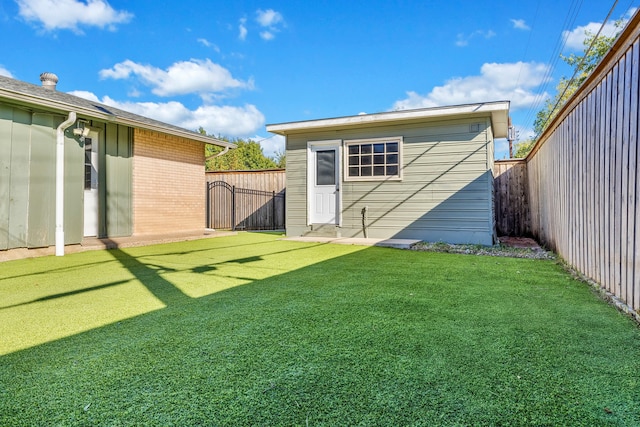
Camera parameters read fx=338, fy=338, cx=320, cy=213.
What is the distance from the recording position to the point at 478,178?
6.58 meters

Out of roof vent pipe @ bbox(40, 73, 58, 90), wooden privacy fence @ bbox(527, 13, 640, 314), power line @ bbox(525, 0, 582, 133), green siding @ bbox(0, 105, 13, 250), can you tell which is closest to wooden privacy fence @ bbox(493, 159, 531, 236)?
wooden privacy fence @ bbox(527, 13, 640, 314)

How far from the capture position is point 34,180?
5371 millimetres

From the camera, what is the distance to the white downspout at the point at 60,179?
216 inches

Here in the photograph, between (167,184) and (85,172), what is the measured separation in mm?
1806

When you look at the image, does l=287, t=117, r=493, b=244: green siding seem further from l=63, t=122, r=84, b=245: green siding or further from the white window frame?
l=63, t=122, r=84, b=245: green siding

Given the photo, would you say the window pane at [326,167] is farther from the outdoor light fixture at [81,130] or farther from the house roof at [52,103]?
the outdoor light fixture at [81,130]

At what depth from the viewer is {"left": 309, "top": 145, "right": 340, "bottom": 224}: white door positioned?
25.4ft

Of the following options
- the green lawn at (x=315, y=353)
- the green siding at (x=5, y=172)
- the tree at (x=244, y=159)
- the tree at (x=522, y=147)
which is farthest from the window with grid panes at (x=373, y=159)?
the tree at (x=522, y=147)

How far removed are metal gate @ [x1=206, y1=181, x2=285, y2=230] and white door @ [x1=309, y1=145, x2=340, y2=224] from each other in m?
3.58

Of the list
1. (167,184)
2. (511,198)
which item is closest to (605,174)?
(511,198)

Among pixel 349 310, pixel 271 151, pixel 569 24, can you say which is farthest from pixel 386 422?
pixel 271 151

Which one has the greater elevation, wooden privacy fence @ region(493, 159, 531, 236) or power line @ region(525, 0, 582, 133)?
power line @ region(525, 0, 582, 133)

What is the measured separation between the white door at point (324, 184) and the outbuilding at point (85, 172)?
2.94 meters

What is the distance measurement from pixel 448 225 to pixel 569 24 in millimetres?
8639
